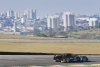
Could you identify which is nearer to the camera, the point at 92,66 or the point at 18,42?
the point at 92,66

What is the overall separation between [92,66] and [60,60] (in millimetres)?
8162

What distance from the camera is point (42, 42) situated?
88.9m

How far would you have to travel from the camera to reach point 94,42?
300 ft

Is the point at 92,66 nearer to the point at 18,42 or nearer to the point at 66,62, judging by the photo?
the point at 66,62

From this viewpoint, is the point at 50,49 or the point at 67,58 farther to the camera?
the point at 50,49

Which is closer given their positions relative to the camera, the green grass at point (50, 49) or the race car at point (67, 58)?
the race car at point (67, 58)

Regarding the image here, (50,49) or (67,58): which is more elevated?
(67,58)

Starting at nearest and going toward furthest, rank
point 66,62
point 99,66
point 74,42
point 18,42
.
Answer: point 99,66 < point 66,62 < point 18,42 < point 74,42

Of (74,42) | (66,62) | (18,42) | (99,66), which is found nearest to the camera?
(99,66)

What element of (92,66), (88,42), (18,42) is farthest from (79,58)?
(88,42)

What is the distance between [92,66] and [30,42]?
5660 cm

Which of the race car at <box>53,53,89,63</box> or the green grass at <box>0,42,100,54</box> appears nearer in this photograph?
the race car at <box>53,53,89,63</box>

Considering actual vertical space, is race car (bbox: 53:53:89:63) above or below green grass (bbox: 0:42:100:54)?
above

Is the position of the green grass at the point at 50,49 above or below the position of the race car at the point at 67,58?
below
